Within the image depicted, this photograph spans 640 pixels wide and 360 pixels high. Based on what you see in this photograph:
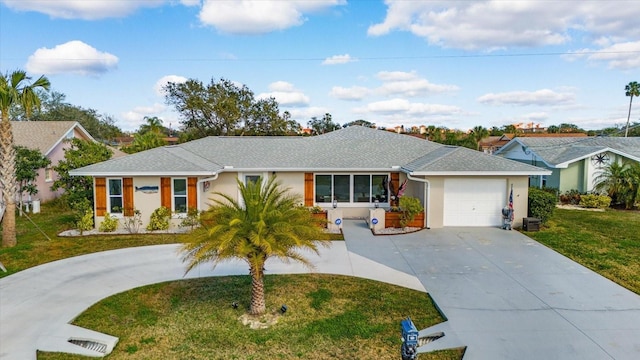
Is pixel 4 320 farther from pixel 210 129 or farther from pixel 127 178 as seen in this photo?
pixel 210 129

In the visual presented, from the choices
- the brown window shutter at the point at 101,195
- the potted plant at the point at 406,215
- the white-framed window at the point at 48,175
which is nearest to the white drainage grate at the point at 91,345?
the brown window shutter at the point at 101,195

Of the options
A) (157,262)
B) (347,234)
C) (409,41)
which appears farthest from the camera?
(409,41)

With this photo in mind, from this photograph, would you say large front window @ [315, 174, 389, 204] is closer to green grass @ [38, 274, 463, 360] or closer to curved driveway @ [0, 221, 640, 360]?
curved driveway @ [0, 221, 640, 360]

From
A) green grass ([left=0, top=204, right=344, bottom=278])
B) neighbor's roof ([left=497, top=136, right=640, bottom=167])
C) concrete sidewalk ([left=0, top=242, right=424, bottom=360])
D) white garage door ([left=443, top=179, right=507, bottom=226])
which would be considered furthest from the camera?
neighbor's roof ([left=497, top=136, right=640, bottom=167])

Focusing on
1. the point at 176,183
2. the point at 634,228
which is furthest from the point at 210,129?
the point at 634,228

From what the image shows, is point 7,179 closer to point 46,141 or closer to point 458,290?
point 46,141

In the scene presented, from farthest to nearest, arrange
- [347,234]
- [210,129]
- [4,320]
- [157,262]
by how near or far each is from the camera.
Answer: [210,129] < [347,234] < [157,262] < [4,320]

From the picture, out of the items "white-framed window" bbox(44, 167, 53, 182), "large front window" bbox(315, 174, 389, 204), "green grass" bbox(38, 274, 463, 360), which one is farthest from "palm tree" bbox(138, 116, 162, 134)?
"green grass" bbox(38, 274, 463, 360)
